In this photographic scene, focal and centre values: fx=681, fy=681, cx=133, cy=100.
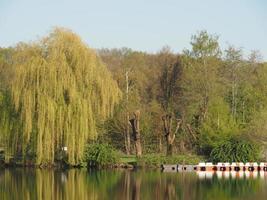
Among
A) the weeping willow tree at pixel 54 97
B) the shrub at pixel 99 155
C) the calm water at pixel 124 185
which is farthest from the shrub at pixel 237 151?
the weeping willow tree at pixel 54 97

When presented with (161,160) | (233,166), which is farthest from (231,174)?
(161,160)

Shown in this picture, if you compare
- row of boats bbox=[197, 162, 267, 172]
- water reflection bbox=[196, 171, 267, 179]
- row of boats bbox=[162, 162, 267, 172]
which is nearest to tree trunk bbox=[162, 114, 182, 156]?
row of boats bbox=[162, 162, 267, 172]

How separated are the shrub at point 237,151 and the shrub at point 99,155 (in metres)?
6.97

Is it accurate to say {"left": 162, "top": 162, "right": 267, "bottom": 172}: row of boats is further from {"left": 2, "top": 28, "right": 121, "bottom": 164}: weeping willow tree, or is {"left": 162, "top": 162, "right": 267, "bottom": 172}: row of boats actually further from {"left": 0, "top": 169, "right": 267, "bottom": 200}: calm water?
{"left": 2, "top": 28, "right": 121, "bottom": 164}: weeping willow tree

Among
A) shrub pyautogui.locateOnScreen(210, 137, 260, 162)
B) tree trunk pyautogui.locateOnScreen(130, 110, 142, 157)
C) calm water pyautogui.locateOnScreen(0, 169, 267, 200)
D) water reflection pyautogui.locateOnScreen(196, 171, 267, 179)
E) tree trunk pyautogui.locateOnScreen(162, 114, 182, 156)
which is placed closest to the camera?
calm water pyautogui.locateOnScreen(0, 169, 267, 200)

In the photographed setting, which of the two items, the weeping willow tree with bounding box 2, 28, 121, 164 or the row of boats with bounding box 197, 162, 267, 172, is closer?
the weeping willow tree with bounding box 2, 28, 121, 164

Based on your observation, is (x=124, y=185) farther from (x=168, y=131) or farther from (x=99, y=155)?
(x=168, y=131)

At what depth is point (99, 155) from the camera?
44.0 meters

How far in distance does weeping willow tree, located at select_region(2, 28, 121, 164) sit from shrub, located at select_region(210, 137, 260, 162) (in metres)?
8.16

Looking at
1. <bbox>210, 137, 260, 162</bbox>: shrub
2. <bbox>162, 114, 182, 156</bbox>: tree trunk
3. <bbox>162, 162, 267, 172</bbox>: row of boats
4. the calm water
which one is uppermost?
<bbox>162, 114, 182, 156</bbox>: tree trunk

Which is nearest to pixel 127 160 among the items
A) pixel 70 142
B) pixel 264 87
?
pixel 70 142

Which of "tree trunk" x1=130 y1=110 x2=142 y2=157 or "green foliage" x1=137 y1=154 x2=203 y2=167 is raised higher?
"tree trunk" x1=130 y1=110 x2=142 y2=157

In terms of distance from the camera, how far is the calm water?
1096 inches

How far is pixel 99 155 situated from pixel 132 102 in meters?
9.25
